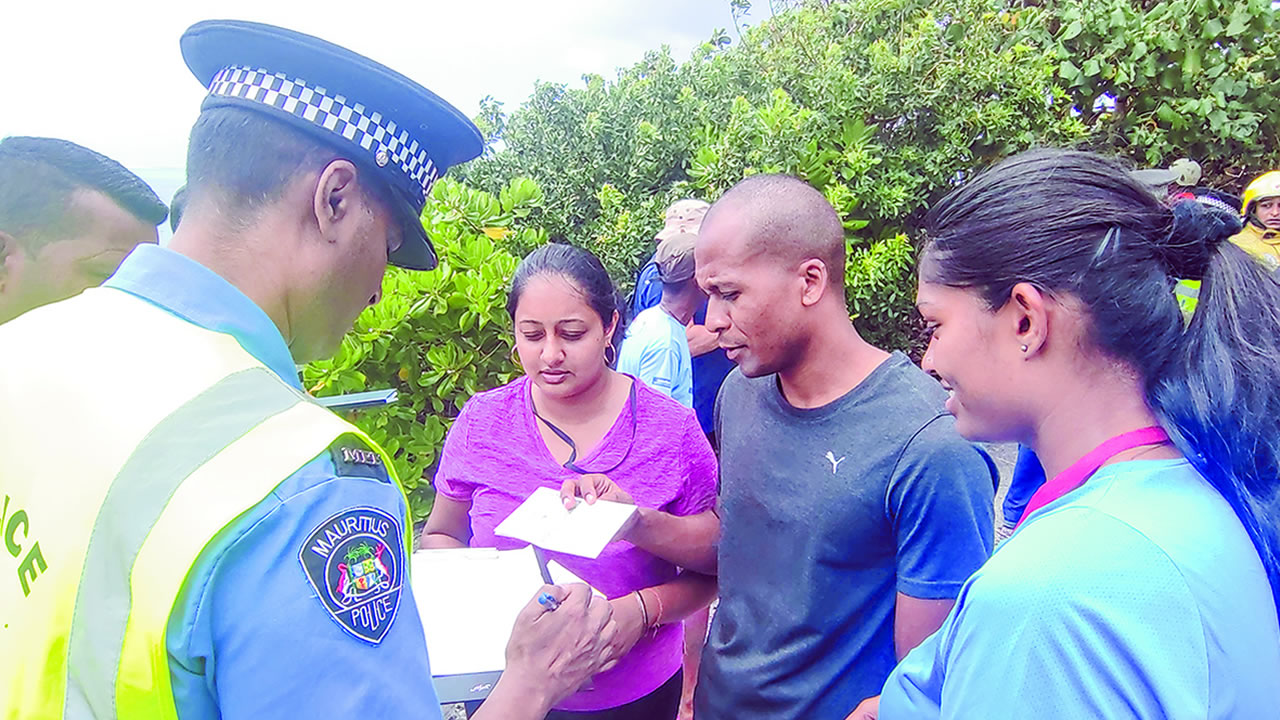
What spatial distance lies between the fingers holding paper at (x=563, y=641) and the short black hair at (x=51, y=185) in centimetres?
152

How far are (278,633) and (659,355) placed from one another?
2.87 m

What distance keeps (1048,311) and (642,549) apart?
3.99 ft

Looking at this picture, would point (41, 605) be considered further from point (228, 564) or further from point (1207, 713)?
point (1207, 713)

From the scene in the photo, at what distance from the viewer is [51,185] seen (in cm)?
196

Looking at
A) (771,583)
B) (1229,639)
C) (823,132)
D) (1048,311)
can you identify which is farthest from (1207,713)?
(823,132)

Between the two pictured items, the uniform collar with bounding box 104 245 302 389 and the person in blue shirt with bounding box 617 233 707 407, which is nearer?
the uniform collar with bounding box 104 245 302 389

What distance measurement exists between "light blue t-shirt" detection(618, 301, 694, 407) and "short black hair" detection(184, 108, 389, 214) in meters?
2.48

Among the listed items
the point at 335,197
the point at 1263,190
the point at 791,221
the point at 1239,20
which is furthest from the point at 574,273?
the point at 1239,20

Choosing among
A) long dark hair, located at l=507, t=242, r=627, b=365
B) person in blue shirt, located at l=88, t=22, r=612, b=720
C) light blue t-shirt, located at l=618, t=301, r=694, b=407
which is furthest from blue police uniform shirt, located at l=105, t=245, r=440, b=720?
light blue t-shirt, located at l=618, t=301, r=694, b=407

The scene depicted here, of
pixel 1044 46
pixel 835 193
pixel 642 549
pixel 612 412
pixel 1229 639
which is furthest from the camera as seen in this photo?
pixel 1044 46

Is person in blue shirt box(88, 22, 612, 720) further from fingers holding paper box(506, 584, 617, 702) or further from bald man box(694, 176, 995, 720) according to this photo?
bald man box(694, 176, 995, 720)

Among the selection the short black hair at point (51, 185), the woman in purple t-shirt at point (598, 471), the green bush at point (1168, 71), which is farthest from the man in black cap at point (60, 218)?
the green bush at point (1168, 71)

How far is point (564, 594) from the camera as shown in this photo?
1702 mm

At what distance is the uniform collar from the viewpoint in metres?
0.94
